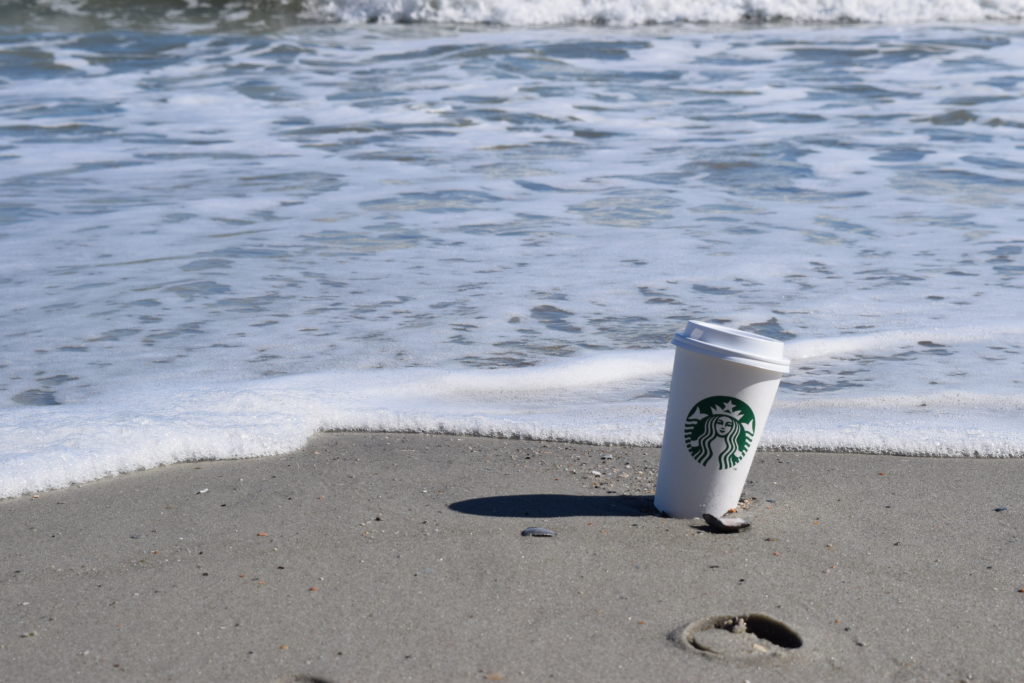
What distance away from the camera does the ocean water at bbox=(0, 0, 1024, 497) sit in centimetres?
358

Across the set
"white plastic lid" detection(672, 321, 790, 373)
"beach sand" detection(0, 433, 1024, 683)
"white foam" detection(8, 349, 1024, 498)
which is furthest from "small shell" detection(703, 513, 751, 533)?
"white foam" detection(8, 349, 1024, 498)

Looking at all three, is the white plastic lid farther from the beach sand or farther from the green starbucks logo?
the beach sand

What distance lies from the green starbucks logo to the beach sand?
189mm

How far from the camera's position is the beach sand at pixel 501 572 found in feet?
6.71

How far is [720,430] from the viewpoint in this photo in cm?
258

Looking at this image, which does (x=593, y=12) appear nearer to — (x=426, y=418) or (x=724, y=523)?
(x=426, y=418)

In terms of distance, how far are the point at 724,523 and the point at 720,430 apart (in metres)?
0.23

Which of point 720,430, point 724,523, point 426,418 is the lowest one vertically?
point 426,418

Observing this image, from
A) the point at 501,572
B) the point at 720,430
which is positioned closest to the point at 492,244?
the point at 720,430

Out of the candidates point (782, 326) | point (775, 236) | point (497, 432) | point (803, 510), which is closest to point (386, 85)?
point (775, 236)

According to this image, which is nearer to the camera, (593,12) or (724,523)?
(724,523)

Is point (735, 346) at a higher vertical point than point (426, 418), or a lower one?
higher

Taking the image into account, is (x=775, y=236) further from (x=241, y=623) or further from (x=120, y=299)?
(x=241, y=623)

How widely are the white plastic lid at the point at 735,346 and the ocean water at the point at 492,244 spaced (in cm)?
85
